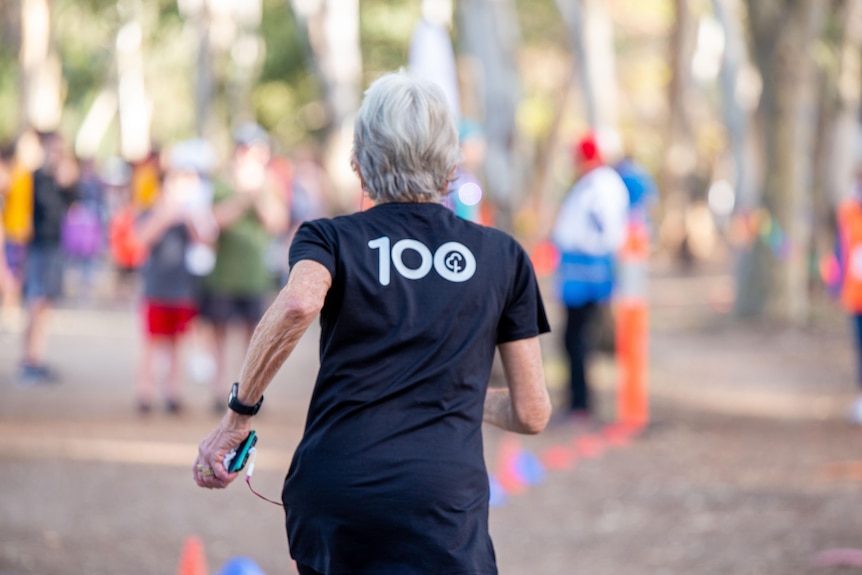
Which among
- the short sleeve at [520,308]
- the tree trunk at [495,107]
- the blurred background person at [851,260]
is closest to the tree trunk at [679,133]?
the tree trunk at [495,107]

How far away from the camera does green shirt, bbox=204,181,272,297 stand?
35.3 feet

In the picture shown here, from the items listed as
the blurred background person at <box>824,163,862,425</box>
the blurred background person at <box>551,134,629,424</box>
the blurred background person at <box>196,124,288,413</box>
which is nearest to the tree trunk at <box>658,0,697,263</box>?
the blurred background person at <box>824,163,862,425</box>

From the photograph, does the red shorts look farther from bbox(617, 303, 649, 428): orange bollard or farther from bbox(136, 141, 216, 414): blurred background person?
bbox(617, 303, 649, 428): orange bollard

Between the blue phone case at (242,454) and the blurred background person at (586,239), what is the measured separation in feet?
23.2

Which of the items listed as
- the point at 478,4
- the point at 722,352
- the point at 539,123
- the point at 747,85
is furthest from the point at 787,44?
the point at 539,123

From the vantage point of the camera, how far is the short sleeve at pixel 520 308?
3371 mm

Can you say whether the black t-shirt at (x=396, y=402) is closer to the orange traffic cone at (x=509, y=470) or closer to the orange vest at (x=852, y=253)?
the orange traffic cone at (x=509, y=470)

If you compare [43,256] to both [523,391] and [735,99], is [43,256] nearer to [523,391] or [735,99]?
[523,391]

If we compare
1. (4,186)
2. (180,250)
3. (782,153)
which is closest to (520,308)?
(180,250)

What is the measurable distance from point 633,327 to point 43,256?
5329 millimetres

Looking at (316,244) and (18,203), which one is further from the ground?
(316,244)

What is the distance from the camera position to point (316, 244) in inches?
124

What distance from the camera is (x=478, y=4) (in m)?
13.8

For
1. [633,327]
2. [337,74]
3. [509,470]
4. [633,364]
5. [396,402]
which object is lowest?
[509,470]
